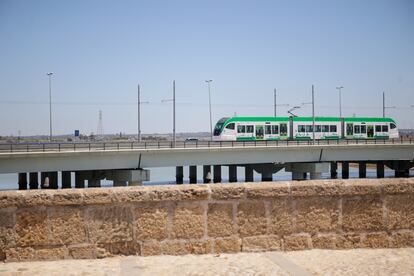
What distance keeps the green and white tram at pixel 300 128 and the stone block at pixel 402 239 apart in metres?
39.5

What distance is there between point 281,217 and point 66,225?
2728mm

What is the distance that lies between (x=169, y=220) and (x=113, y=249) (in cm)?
78

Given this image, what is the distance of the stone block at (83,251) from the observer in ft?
18.2

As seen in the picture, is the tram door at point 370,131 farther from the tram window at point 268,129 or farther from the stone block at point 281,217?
the stone block at point 281,217

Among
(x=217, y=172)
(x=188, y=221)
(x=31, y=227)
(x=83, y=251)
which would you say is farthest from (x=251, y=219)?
(x=217, y=172)

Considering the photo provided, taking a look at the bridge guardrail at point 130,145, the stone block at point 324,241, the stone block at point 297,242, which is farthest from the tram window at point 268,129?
the stone block at point 297,242

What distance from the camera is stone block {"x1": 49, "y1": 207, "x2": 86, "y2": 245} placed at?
546cm

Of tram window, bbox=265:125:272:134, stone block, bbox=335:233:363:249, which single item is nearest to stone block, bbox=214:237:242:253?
stone block, bbox=335:233:363:249

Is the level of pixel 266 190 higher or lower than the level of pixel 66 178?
higher

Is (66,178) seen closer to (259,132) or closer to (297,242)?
(259,132)

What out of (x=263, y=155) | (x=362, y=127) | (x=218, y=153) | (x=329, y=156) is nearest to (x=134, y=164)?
(x=218, y=153)

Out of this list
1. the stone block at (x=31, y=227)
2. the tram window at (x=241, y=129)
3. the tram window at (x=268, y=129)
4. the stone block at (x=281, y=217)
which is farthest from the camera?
the tram window at (x=268, y=129)

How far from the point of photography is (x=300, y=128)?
49.8 meters

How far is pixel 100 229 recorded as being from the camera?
18.3 feet
